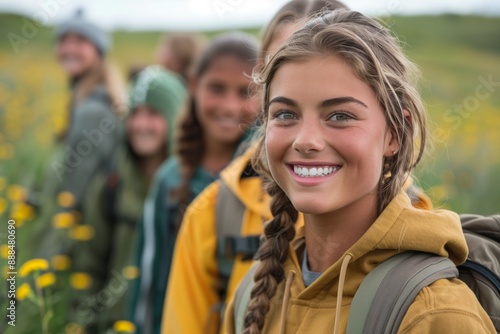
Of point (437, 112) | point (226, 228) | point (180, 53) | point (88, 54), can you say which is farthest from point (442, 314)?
point (437, 112)

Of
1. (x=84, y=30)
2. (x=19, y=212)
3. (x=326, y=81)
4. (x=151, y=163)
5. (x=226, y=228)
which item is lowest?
(x=151, y=163)

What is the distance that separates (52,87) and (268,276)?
919 cm

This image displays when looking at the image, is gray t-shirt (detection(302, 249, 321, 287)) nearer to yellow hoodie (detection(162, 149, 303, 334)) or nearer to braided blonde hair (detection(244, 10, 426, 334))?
braided blonde hair (detection(244, 10, 426, 334))

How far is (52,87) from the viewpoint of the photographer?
10719 mm

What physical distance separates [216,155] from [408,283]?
2345mm

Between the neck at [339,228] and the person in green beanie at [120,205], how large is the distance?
2.99 metres

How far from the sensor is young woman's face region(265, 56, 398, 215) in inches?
72.0

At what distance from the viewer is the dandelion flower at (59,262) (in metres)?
4.78

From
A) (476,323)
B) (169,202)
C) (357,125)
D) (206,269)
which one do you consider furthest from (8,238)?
(476,323)

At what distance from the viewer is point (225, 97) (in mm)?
3793

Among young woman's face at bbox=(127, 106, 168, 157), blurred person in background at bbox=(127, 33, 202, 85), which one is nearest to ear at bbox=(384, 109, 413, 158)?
young woman's face at bbox=(127, 106, 168, 157)

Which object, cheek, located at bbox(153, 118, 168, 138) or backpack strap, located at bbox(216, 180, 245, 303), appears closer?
backpack strap, located at bbox(216, 180, 245, 303)

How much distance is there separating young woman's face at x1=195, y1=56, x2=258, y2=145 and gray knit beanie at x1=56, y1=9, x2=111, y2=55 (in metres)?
2.98

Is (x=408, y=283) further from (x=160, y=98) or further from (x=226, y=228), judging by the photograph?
(x=160, y=98)
